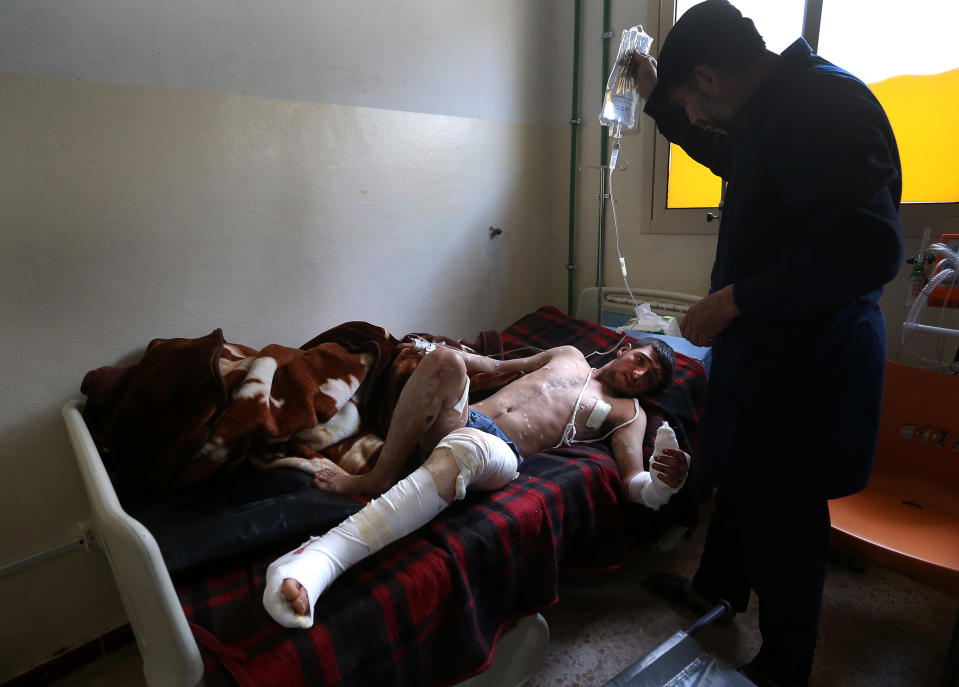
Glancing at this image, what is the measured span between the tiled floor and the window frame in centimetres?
128

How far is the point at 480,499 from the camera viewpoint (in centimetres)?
144

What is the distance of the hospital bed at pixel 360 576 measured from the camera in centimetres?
92

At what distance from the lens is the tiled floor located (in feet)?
5.00

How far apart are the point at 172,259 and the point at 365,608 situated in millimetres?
1320

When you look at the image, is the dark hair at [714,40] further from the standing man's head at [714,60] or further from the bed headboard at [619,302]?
the bed headboard at [619,302]

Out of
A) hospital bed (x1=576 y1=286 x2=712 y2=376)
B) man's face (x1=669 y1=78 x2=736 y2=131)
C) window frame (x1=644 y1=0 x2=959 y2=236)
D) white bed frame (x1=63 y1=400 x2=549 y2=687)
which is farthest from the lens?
hospital bed (x1=576 y1=286 x2=712 y2=376)

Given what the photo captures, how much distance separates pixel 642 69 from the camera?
1530 mm

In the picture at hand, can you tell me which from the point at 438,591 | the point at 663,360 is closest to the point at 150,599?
the point at 438,591

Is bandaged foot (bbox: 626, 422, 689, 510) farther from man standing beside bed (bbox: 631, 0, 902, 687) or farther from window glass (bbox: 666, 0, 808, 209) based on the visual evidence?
window glass (bbox: 666, 0, 808, 209)

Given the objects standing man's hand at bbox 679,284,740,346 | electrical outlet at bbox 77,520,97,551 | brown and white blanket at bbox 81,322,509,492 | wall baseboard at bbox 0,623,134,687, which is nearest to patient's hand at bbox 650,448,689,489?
standing man's hand at bbox 679,284,740,346

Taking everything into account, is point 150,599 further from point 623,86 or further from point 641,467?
point 623,86

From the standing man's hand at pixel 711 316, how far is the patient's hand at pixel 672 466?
A: 343 mm

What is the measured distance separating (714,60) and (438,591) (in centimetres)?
134

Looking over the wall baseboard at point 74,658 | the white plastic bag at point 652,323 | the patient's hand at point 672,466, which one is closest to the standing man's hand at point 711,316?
the patient's hand at point 672,466
